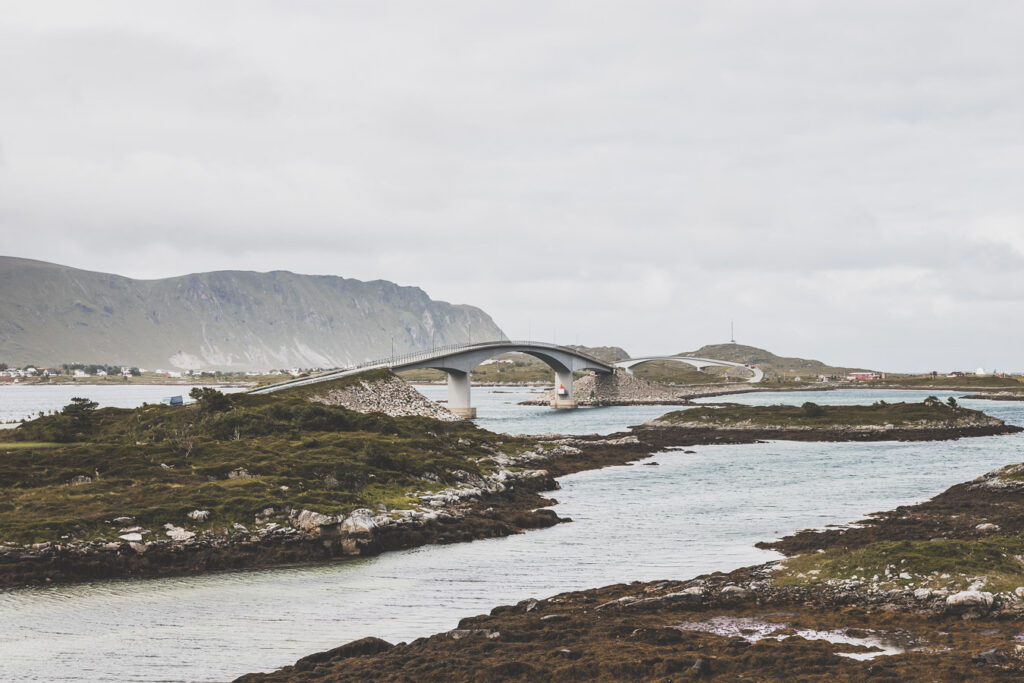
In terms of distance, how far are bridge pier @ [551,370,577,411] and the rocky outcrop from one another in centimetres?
7328

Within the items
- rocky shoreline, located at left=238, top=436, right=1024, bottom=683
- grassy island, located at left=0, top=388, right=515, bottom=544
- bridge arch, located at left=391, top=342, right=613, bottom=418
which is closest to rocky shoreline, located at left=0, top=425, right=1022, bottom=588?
grassy island, located at left=0, top=388, right=515, bottom=544

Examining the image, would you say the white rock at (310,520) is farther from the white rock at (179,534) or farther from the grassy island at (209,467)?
the white rock at (179,534)

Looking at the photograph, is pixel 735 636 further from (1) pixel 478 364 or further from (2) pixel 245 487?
(1) pixel 478 364

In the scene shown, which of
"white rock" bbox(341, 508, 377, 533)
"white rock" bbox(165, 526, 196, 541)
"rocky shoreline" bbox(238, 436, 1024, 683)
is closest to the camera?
"rocky shoreline" bbox(238, 436, 1024, 683)

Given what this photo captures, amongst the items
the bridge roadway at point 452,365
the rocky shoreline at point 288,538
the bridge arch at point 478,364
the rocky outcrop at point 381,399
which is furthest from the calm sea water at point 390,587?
the bridge arch at point 478,364

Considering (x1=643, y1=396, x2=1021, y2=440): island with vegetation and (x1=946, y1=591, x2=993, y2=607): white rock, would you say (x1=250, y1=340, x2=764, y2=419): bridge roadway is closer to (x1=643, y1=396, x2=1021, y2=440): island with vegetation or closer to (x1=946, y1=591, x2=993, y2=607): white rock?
(x1=643, y1=396, x2=1021, y2=440): island with vegetation

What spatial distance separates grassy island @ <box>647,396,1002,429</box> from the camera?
346 feet

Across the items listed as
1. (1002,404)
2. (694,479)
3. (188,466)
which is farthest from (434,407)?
(1002,404)

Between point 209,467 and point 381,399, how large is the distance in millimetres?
61568

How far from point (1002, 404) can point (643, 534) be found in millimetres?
168278

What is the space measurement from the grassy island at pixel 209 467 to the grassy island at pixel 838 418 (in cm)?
5163

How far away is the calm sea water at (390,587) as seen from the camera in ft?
74.4

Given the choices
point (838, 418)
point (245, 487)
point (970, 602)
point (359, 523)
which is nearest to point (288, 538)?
point (359, 523)

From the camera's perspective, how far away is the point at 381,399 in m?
106
